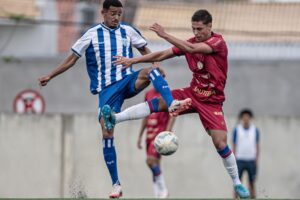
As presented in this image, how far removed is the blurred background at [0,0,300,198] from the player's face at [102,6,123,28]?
722cm

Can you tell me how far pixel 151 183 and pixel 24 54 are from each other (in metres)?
5.12

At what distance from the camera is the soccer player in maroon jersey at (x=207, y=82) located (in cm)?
1470

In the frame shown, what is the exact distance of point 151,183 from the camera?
23.5 m

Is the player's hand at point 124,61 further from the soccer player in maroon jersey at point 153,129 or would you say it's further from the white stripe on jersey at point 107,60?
the soccer player in maroon jersey at point 153,129

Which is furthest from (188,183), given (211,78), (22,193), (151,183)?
(211,78)

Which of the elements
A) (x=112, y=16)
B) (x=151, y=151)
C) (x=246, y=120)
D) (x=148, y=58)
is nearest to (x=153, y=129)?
(x=151, y=151)

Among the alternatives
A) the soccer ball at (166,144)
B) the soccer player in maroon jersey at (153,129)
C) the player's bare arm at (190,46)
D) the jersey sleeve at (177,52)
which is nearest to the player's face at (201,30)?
the player's bare arm at (190,46)

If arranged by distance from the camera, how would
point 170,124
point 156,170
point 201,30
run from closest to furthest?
1. point 201,30
2. point 170,124
3. point 156,170

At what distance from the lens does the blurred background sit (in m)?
23.5

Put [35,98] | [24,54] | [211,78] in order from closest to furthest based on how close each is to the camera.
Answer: [211,78]
[35,98]
[24,54]

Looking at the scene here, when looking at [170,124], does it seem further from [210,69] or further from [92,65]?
[210,69]

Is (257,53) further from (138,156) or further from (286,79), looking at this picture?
(138,156)

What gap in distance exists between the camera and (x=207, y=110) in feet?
49.1

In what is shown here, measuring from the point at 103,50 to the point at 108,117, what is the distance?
105 centimetres
